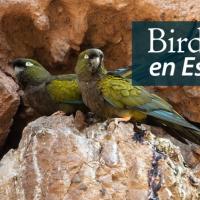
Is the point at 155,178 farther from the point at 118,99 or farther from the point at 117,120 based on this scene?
the point at 118,99

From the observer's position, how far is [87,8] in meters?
4.04

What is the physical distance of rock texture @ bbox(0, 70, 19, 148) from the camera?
4.00 meters

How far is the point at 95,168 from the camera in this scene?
339cm

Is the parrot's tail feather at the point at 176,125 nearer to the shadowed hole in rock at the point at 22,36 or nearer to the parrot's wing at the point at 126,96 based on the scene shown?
the parrot's wing at the point at 126,96

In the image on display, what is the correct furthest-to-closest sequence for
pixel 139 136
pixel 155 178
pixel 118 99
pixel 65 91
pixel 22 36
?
pixel 22 36
pixel 65 91
pixel 118 99
pixel 139 136
pixel 155 178

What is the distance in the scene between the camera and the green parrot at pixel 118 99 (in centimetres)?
366

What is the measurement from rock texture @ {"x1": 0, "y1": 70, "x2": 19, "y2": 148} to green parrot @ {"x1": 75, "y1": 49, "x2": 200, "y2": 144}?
0.46 m

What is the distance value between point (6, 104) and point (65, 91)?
33 cm

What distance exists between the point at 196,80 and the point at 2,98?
100 centimetres

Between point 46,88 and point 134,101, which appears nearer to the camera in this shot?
point 134,101

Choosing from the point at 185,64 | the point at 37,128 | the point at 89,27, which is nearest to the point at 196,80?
the point at 185,64

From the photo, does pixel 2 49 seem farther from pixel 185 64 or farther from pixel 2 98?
pixel 185 64

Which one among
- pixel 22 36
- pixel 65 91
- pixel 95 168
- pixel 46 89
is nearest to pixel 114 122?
pixel 95 168

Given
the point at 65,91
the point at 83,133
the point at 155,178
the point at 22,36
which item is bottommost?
the point at 155,178
